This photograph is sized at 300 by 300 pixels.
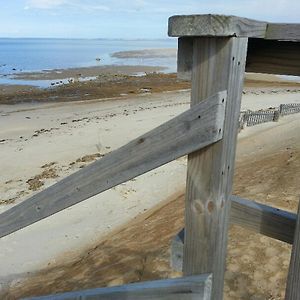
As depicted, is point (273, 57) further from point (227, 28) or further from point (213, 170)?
point (213, 170)

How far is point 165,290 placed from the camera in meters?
1.61

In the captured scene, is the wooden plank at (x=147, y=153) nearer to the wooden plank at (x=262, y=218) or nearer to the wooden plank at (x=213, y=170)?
the wooden plank at (x=213, y=170)

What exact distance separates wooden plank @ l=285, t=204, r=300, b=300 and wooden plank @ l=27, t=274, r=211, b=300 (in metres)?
0.34

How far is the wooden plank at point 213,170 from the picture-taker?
1312 millimetres

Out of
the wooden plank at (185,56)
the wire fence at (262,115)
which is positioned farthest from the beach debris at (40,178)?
the wooden plank at (185,56)

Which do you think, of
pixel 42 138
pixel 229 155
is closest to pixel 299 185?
pixel 229 155

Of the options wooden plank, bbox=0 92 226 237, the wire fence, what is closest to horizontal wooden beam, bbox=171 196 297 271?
wooden plank, bbox=0 92 226 237

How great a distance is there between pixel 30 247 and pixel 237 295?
14.6ft

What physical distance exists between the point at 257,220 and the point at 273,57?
0.71m

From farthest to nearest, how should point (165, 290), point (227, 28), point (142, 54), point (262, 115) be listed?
1. point (142, 54)
2. point (262, 115)
3. point (165, 290)
4. point (227, 28)

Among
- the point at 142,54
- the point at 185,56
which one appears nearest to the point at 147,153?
the point at 185,56

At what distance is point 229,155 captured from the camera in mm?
Result: 1423

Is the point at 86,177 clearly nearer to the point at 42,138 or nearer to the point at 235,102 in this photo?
Result: the point at 235,102

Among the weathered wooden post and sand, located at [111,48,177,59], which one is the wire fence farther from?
sand, located at [111,48,177,59]
